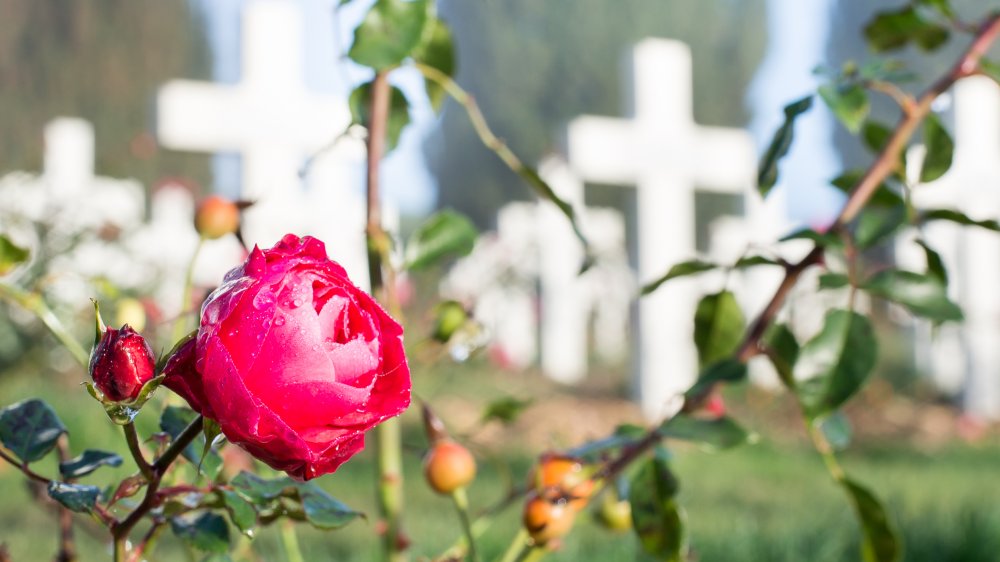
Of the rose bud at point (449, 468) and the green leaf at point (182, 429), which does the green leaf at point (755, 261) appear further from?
the green leaf at point (182, 429)

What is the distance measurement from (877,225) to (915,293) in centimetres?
5

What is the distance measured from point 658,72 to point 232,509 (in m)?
3.20

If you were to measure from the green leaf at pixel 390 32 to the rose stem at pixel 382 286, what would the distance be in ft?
0.14

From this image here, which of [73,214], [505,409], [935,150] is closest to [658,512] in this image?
[505,409]

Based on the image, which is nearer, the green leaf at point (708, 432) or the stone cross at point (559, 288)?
the green leaf at point (708, 432)

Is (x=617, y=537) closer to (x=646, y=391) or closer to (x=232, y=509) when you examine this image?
(x=232, y=509)

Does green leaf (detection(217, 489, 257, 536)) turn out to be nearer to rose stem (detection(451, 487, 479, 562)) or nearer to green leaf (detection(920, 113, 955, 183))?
rose stem (detection(451, 487, 479, 562))

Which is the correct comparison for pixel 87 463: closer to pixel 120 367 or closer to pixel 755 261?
pixel 120 367

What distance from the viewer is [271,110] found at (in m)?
2.47

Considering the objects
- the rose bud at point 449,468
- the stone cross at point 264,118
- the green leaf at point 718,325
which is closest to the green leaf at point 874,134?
the green leaf at point 718,325

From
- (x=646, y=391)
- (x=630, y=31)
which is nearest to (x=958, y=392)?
(x=646, y=391)

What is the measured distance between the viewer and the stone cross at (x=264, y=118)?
2.29 metres

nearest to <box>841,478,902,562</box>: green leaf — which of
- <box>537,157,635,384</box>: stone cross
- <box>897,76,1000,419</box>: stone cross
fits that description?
<box>897,76,1000,419</box>: stone cross

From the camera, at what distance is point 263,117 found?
96.0 inches
